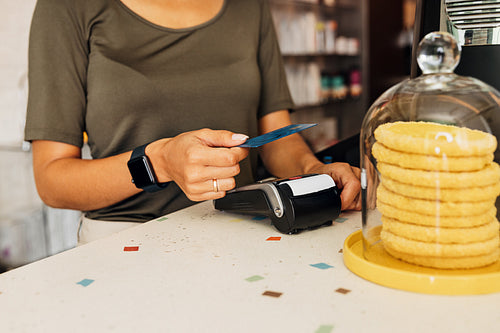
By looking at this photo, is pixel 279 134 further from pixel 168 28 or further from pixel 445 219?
pixel 168 28

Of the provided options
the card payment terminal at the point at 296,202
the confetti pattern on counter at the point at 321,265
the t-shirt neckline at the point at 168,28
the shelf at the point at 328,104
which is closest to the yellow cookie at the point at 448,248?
the confetti pattern on counter at the point at 321,265

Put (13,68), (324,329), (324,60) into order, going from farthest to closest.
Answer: (324,60) < (13,68) < (324,329)

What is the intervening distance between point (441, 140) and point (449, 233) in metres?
0.11

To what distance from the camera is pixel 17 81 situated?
2018 mm

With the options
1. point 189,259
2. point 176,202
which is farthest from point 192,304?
point 176,202

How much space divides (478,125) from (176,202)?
82 centimetres

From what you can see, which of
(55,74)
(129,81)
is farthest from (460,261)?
(55,74)

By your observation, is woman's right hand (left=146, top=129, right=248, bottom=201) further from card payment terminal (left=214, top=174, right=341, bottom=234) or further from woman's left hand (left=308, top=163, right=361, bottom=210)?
woman's left hand (left=308, top=163, right=361, bottom=210)

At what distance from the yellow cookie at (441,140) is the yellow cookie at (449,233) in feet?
0.30

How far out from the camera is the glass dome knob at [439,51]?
1.94 ft

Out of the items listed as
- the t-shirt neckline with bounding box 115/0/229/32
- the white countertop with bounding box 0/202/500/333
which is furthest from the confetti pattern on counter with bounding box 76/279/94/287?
the t-shirt neckline with bounding box 115/0/229/32

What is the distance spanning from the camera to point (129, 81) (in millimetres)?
1188

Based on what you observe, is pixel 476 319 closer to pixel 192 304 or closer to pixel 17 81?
pixel 192 304

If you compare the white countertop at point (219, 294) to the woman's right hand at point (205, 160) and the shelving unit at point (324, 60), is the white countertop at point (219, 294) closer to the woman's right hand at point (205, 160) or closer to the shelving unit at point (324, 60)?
the woman's right hand at point (205, 160)
